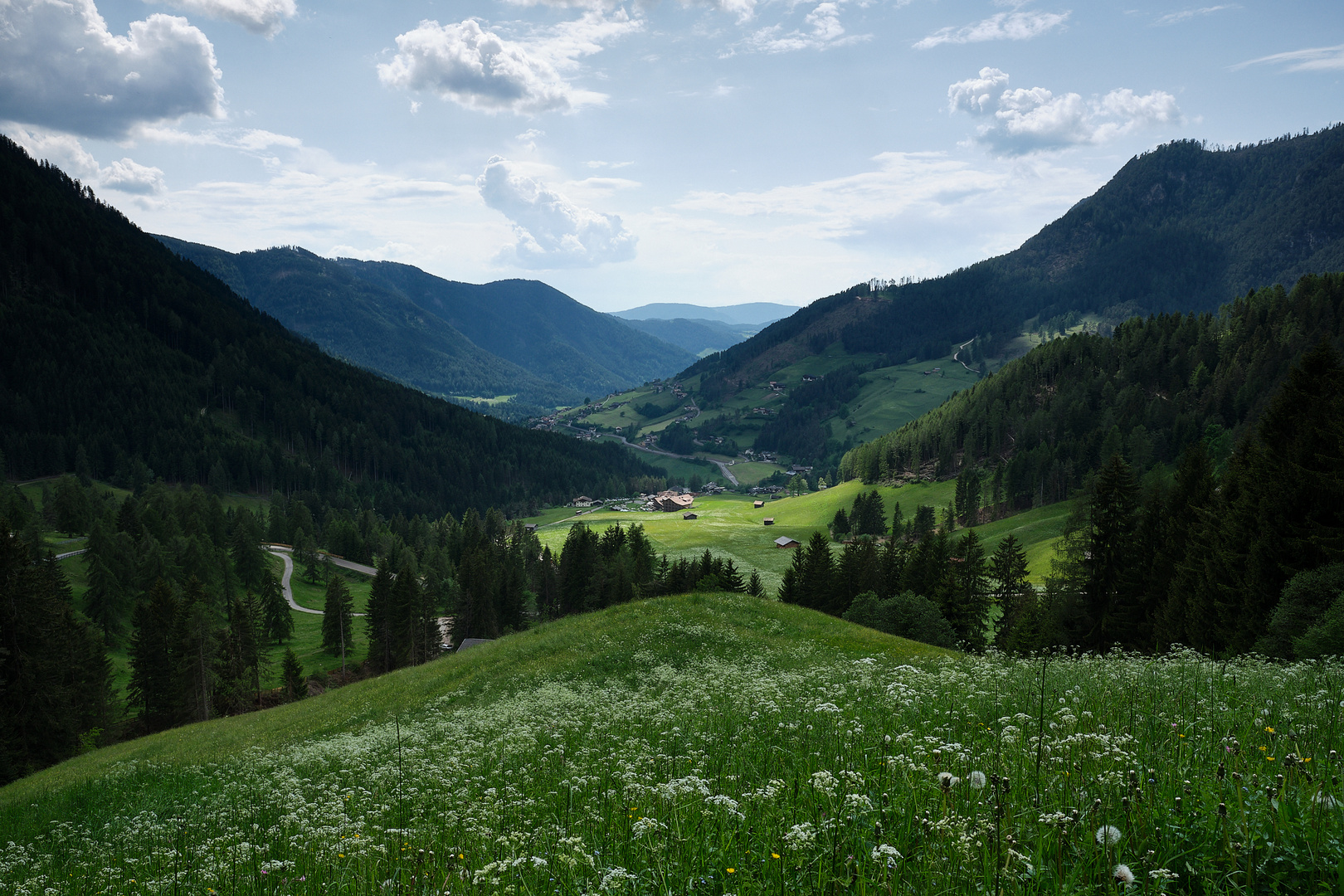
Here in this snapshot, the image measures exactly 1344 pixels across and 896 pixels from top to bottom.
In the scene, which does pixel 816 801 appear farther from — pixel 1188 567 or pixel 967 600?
pixel 967 600

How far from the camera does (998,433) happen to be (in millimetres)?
188125

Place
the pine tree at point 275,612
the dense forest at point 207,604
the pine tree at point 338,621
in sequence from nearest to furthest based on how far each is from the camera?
the dense forest at point 207,604
the pine tree at point 338,621
the pine tree at point 275,612

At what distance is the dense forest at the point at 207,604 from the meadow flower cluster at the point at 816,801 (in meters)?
45.2

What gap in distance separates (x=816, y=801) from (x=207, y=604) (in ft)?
339

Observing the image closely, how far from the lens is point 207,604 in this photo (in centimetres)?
8669

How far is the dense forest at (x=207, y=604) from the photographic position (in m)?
51.8

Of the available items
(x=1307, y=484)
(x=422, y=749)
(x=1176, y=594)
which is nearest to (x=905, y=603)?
(x=1176, y=594)

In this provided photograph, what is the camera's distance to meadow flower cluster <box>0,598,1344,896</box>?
454 cm

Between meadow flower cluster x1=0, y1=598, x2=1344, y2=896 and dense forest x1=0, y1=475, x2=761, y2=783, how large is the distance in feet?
148

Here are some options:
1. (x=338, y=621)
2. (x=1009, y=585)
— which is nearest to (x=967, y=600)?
(x=1009, y=585)

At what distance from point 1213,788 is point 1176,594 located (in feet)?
145

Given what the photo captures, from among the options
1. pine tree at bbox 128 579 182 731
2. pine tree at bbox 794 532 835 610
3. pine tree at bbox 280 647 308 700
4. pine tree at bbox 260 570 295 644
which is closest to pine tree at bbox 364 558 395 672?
pine tree at bbox 280 647 308 700

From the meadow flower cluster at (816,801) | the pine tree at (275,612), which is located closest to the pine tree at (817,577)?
the meadow flower cluster at (816,801)

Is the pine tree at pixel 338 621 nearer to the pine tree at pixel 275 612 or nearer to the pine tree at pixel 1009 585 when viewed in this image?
the pine tree at pixel 275 612
